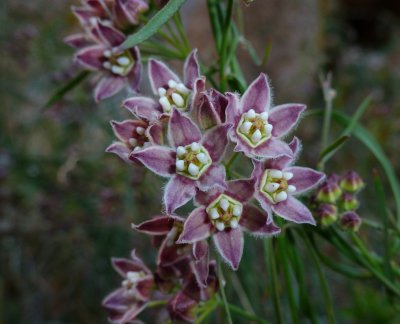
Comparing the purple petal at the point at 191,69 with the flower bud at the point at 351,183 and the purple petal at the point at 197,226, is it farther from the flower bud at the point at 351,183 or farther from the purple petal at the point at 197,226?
the flower bud at the point at 351,183

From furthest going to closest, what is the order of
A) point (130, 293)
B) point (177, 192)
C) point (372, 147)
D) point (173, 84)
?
point (372, 147) → point (130, 293) → point (173, 84) → point (177, 192)

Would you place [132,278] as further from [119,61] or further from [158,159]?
[119,61]

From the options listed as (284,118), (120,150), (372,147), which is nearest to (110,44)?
(120,150)

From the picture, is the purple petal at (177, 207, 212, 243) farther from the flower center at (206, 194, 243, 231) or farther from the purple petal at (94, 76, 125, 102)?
the purple petal at (94, 76, 125, 102)

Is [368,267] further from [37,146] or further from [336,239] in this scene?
[37,146]

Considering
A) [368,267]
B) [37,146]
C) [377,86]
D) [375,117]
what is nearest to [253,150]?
[368,267]

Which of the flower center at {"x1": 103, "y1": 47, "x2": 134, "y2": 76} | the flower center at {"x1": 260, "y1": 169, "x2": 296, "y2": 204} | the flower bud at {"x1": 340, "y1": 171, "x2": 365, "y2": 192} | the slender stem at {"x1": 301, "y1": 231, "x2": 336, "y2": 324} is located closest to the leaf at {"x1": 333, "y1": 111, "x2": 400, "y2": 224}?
the flower bud at {"x1": 340, "y1": 171, "x2": 365, "y2": 192}

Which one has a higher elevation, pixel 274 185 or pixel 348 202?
pixel 274 185
